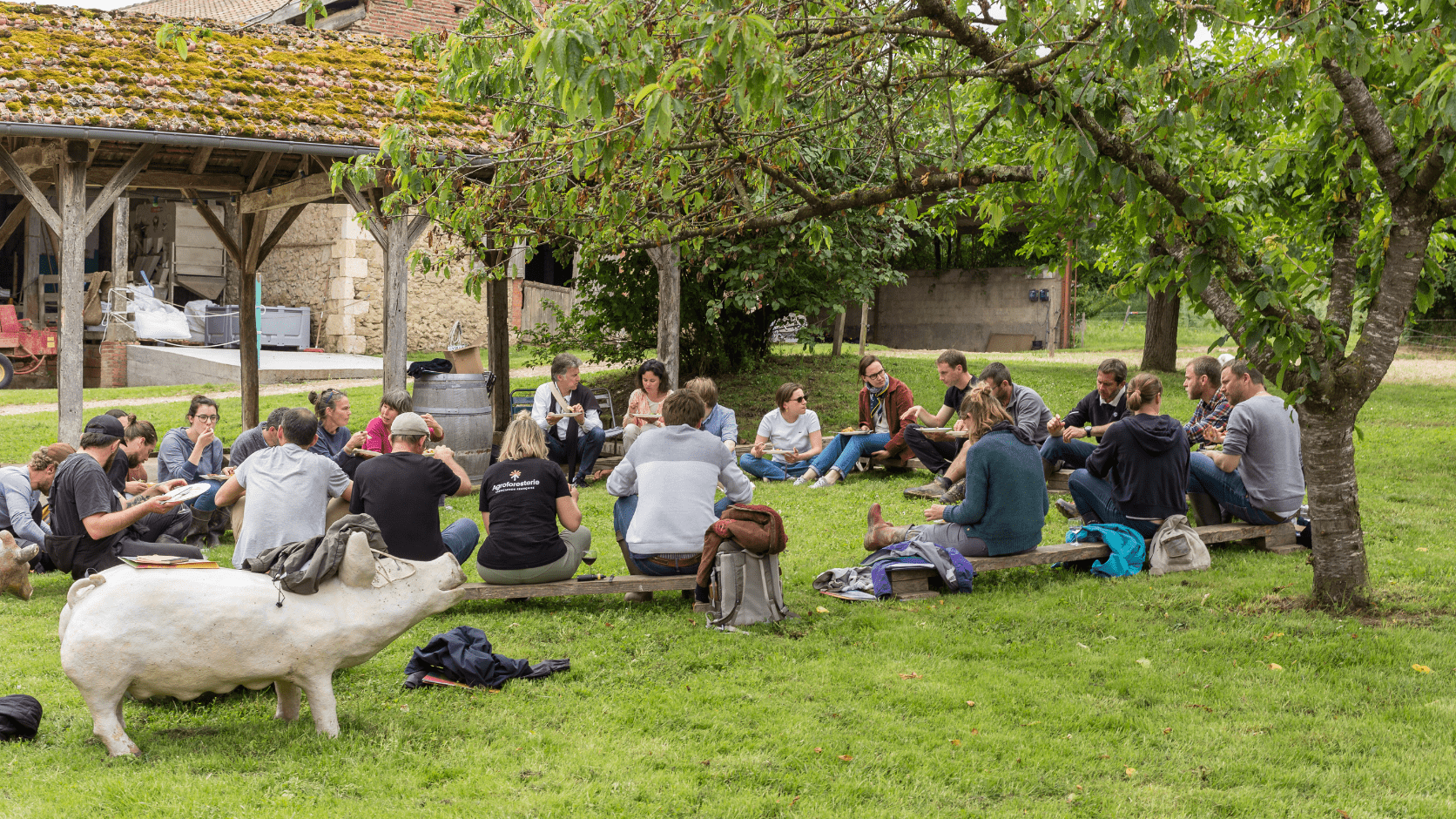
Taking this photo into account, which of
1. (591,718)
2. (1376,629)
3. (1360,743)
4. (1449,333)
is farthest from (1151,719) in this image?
(1449,333)

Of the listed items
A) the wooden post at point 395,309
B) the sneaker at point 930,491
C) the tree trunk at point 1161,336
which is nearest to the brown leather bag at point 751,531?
the sneaker at point 930,491

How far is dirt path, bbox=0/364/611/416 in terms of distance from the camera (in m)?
16.5

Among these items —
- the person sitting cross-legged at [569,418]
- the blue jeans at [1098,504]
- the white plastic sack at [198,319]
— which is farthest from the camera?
the white plastic sack at [198,319]

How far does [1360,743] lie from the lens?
4414mm

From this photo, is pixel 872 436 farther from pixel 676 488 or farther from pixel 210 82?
pixel 210 82

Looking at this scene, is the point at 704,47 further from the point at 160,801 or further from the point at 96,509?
the point at 96,509

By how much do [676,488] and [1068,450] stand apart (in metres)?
4.16

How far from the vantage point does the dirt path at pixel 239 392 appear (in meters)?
16.5

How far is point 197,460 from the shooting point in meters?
8.41

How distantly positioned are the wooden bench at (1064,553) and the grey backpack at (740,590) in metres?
0.95

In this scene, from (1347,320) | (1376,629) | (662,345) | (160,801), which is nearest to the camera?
(160,801)

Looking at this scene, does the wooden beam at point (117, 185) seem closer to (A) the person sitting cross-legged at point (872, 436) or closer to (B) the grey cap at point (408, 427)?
(B) the grey cap at point (408, 427)

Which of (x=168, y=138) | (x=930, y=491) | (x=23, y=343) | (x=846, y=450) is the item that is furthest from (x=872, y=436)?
(x=23, y=343)

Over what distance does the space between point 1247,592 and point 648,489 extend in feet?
11.5
